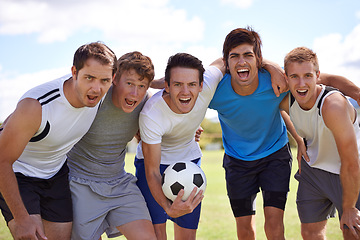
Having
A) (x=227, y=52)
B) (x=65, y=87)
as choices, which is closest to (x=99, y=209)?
(x=65, y=87)

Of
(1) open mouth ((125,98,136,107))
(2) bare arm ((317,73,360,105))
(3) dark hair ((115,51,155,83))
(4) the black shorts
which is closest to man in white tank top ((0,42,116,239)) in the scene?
→ (4) the black shorts

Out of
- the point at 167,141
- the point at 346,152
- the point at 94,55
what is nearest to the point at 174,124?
the point at 167,141

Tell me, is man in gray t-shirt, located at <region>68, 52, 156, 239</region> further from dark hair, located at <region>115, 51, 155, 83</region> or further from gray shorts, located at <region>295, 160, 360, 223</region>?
gray shorts, located at <region>295, 160, 360, 223</region>

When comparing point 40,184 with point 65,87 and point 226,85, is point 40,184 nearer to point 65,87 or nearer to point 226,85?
point 65,87

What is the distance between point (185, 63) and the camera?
15.8ft

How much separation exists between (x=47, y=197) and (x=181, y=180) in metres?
1.62

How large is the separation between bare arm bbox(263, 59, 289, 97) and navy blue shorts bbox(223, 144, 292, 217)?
968 mm

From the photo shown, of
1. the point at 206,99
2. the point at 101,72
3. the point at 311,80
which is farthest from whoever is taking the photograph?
the point at 206,99

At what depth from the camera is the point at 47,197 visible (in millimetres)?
4590

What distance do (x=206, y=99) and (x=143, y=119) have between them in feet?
2.98

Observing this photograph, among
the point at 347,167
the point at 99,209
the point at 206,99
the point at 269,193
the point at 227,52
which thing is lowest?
the point at 99,209

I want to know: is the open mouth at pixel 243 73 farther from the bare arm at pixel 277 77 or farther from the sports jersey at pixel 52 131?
the sports jersey at pixel 52 131

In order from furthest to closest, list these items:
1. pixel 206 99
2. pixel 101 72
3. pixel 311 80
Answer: pixel 206 99
pixel 311 80
pixel 101 72

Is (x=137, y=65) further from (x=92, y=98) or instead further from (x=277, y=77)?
(x=277, y=77)
